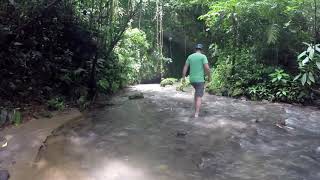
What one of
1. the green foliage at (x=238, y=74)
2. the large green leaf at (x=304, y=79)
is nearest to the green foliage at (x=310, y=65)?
the large green leaf at (x=304, y=79)

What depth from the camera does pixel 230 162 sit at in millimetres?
5996

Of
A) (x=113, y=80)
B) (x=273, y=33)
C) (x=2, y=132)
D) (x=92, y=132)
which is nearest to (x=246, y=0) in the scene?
(x=273, y=33)

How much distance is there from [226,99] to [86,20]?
201 inches

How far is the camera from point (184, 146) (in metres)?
6.87

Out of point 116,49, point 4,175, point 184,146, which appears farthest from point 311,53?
point 4,175

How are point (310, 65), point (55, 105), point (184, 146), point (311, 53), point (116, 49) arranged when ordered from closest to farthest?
point (184, 146) < point (55, 105) < point (311, 53) < point (310, 65) < point (116, 49)

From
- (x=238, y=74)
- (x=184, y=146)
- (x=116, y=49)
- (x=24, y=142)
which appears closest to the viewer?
(x=24, y=142)

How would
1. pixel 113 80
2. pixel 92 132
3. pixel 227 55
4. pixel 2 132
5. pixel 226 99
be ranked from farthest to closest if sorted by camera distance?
pixel 227 55 < pixel 113 80 < pixel 226 99 < pixel 92 132 < pixel 2 132

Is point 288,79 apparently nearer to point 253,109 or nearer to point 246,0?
point 253,109

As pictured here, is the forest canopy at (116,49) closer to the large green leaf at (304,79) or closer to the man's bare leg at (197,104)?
the large green leaf at (304,79)

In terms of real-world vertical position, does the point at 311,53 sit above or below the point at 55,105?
above

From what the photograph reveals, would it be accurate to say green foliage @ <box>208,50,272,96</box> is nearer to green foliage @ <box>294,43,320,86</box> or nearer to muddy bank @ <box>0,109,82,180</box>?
green foliage @ <box>294,43,320,86</box>

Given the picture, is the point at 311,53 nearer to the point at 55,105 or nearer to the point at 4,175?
the point at 55,105

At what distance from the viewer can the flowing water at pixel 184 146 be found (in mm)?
5473
